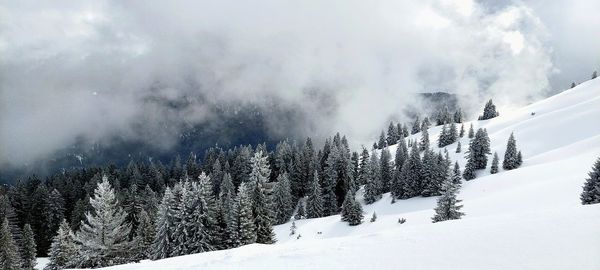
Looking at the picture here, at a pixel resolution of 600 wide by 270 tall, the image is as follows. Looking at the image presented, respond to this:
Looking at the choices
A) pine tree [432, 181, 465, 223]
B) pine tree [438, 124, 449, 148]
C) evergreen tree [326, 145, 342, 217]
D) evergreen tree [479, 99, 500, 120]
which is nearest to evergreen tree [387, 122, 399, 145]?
evergreen tree [479, 99, 500, 120]

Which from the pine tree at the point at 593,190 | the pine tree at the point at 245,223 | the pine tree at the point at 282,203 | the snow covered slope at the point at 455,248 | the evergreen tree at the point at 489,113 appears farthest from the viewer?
the evergreen tree at the point at 489,113

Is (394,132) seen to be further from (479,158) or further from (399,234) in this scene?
(399,234)

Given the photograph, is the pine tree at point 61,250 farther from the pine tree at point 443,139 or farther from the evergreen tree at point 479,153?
the pine tree at point 443,139

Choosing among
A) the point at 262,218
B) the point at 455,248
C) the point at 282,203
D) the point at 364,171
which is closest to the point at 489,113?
the point at 364,171

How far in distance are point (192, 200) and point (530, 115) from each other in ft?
426

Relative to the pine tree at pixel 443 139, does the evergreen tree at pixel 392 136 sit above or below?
above

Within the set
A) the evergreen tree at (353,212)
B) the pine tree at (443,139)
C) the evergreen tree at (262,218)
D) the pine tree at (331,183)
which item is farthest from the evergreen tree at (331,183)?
the pine tree at (443,139)

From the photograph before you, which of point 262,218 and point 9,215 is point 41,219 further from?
point 262,218

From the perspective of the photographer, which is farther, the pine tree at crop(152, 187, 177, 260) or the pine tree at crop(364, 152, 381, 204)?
the pine tree at crop(364, 152, 381, 204)

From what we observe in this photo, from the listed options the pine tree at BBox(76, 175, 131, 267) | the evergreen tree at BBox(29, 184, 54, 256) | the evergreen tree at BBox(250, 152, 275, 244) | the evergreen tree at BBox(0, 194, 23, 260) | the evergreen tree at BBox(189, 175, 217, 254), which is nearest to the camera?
the pine tree at BBox(76, 175, 131, 267)

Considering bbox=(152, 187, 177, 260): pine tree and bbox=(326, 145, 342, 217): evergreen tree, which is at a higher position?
bbox=(326, 145, 342, 217): evergreen tree

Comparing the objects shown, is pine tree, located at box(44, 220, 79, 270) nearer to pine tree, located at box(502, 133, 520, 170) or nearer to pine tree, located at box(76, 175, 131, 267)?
pine tree, located at box(76, 175, 131, 267)

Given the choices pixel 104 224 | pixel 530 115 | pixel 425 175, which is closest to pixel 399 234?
pixel 104 224

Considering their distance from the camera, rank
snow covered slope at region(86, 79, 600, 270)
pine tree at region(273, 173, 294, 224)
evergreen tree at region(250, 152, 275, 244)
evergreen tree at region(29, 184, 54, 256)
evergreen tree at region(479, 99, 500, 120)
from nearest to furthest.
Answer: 1. snow covered slope at region(86, 79, 600, 270)
2. evergreen tree at region(250, 152, 275, 244)
3. pine tree at region(273, 173, 294, 224)
4. evergreen tree at region(29, 184, 54, 256)
5. evergreen tree at region(479, 99, 500, 120)
